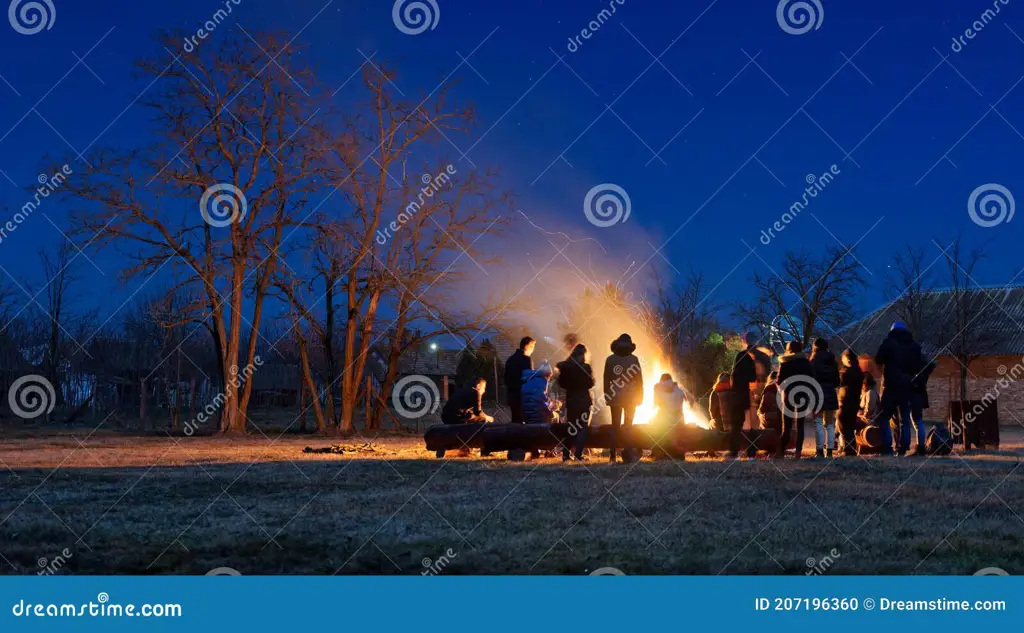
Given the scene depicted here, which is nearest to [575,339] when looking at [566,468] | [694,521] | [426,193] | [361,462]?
[566,468]

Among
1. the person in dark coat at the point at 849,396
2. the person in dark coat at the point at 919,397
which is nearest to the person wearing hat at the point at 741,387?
the person in dark coat at the point at 849,396

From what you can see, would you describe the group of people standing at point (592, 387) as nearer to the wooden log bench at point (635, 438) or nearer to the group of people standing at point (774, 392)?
the group of people standing at point (774, 392)

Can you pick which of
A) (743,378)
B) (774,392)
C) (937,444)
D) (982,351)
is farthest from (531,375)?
(982,351)

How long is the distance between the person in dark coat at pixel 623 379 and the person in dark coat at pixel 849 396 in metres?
3.90

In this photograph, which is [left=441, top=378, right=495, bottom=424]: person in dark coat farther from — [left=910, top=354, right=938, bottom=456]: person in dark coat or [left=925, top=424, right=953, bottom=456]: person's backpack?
[left=925, top=424, right=953, bottom=456]: person's backpack

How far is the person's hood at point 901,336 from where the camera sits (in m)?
15.2

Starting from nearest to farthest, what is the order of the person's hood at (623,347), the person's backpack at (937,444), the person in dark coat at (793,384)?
the person's hood at (623,347), the person in dark coat at (793,384), the person's backpack at (937,444)

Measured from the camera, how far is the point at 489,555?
24.1 feet

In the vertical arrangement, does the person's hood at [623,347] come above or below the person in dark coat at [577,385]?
above

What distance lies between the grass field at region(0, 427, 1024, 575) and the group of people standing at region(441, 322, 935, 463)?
3.58ft

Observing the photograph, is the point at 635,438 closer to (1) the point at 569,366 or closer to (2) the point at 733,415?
(2) the point at 733,415

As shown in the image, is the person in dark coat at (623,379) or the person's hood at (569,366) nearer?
the person in dark coat at (623,379)

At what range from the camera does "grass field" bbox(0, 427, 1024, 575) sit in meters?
7.18

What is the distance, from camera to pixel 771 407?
16.5m
